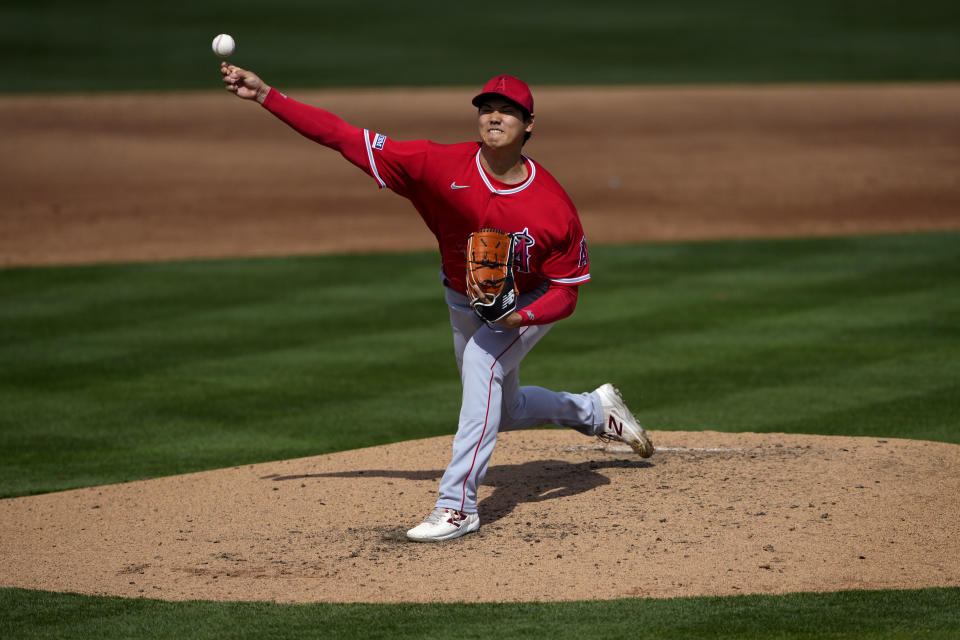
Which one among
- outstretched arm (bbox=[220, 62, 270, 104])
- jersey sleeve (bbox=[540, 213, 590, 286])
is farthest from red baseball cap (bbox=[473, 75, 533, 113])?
outstretched arm (bbox=[220, 62, 270, 104])

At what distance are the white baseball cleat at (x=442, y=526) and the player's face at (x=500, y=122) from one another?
61.7 inches

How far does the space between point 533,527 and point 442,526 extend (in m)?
0.43

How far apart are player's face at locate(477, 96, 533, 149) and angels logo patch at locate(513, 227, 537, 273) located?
1.26 ft

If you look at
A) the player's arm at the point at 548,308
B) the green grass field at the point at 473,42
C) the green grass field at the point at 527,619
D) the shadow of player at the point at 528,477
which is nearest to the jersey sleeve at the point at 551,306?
the player's arm at the point at 548,308

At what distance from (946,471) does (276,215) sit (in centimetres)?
1202

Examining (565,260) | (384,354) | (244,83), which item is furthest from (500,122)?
(384,354)

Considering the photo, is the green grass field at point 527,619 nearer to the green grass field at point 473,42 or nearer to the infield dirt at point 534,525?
the infield dirt at point 534,525

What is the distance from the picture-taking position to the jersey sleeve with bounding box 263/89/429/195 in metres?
5.59

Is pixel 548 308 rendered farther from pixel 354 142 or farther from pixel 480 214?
pixel 354 142

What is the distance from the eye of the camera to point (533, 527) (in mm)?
5680

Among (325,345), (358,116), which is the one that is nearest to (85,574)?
(325,345)

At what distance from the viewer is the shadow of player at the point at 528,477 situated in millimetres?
6184

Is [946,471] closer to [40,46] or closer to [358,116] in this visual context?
[358,116]

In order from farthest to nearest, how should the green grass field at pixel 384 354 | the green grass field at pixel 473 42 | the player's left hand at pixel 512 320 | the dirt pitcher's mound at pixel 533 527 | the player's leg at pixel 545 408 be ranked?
the green grass field at pixel 473 42 → the green grass field at pixel 384 354 → the player's leg at pixel 545 408 → the player's left hand at pixel 512 320 → the dirt pitcher's mound at pixel 533 527
